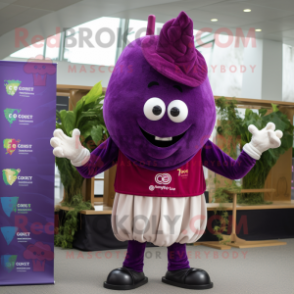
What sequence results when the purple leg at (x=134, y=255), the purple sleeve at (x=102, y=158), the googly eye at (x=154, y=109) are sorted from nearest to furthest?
the googly eye at (x=154, y=109), the purple sleeve at (x=102, y=158), the purple leg at (x=134, y=255)

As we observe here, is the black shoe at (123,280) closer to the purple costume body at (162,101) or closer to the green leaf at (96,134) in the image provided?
the purple costume body at (162,101)

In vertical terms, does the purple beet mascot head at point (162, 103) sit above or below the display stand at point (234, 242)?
above

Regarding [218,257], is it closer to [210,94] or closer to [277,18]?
[210,94]

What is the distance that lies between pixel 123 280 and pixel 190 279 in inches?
17.3

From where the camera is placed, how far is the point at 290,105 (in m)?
5.27

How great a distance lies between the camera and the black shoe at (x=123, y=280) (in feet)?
9.22

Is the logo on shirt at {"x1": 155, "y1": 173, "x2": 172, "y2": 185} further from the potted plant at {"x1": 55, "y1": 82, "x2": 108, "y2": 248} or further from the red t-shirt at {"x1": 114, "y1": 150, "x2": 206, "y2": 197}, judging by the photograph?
the potted plant at {"x1": 55, "y1": 82, "x2": 108, "y2": 248}

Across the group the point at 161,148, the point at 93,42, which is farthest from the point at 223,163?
the point at 93,42

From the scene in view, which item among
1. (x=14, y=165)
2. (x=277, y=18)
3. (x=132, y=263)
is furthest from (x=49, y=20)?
(x=132, y=263)

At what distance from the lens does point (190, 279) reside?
9.37 ft

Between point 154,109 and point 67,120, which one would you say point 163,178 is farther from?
point 67,120

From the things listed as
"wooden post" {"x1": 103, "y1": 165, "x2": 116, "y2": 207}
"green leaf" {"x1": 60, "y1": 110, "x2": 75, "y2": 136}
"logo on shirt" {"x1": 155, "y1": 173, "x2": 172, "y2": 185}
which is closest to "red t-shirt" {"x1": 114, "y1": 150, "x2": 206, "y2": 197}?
"logo on shirt" {"x1": 155, "y1": 173, "x2": 172, "y2": 185}

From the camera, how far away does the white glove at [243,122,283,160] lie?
265cm

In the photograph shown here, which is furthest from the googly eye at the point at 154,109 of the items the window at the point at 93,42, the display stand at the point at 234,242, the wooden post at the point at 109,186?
the window at the point at 93,42
